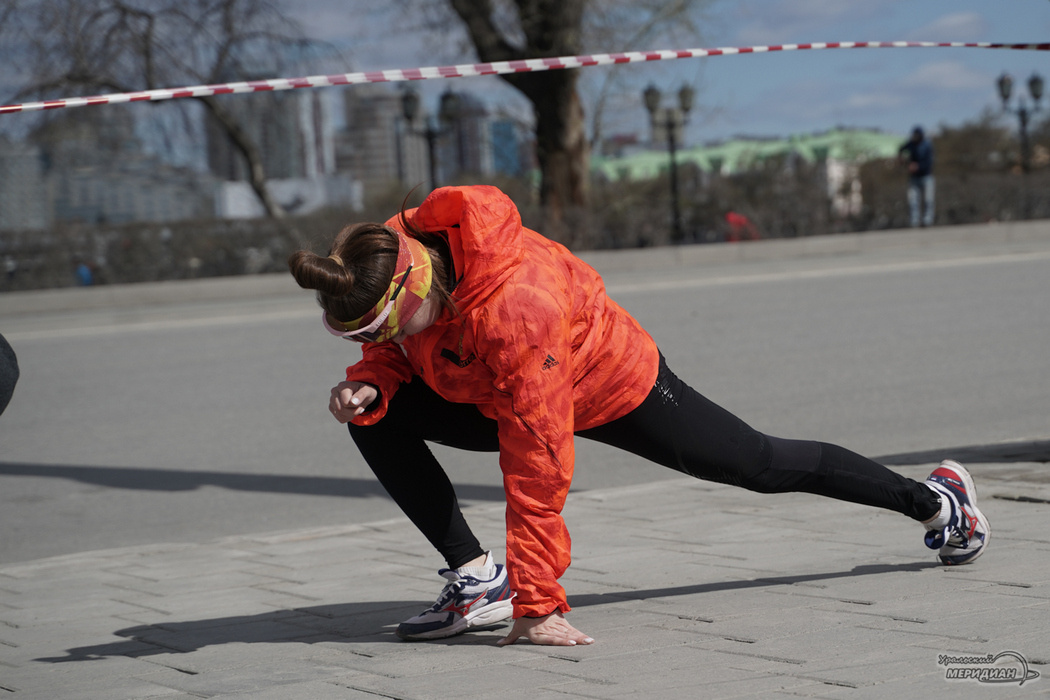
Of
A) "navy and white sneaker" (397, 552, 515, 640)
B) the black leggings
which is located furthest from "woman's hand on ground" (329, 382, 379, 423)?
"navy and white sneaker" (397, 552, 515, 640)

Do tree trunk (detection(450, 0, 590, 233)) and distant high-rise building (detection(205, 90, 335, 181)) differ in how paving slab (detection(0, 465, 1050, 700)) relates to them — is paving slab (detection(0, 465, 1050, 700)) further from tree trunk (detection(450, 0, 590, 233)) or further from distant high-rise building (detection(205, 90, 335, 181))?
distant high-rise building (detection(205, 90, 335, 181))

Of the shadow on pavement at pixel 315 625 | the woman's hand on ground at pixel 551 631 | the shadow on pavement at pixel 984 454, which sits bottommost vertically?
the shadow on pavement at pixel 315 625

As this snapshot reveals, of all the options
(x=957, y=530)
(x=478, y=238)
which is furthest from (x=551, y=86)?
(x=478, y=238)

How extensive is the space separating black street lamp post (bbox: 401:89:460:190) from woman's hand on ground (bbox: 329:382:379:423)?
19.7m

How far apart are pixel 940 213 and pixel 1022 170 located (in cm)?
362

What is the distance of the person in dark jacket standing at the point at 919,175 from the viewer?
20.9 metres

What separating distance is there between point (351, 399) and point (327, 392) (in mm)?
5570

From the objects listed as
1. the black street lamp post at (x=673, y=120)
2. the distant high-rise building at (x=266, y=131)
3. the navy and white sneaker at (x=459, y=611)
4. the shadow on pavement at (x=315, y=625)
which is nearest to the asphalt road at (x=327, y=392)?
the shadow on pavement at (x=315, y=625)

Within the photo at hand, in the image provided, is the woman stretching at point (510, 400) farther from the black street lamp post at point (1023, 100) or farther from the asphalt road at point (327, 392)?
the black street lamp post at point (1023, 100)

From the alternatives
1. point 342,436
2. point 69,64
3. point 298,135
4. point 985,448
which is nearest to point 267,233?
point 69,64

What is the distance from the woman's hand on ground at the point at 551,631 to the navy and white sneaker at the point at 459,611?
0.30 m

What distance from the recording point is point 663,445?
10.5 feet

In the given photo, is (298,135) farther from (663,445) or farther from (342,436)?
(663,445)

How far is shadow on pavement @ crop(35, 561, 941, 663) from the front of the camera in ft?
11.0
